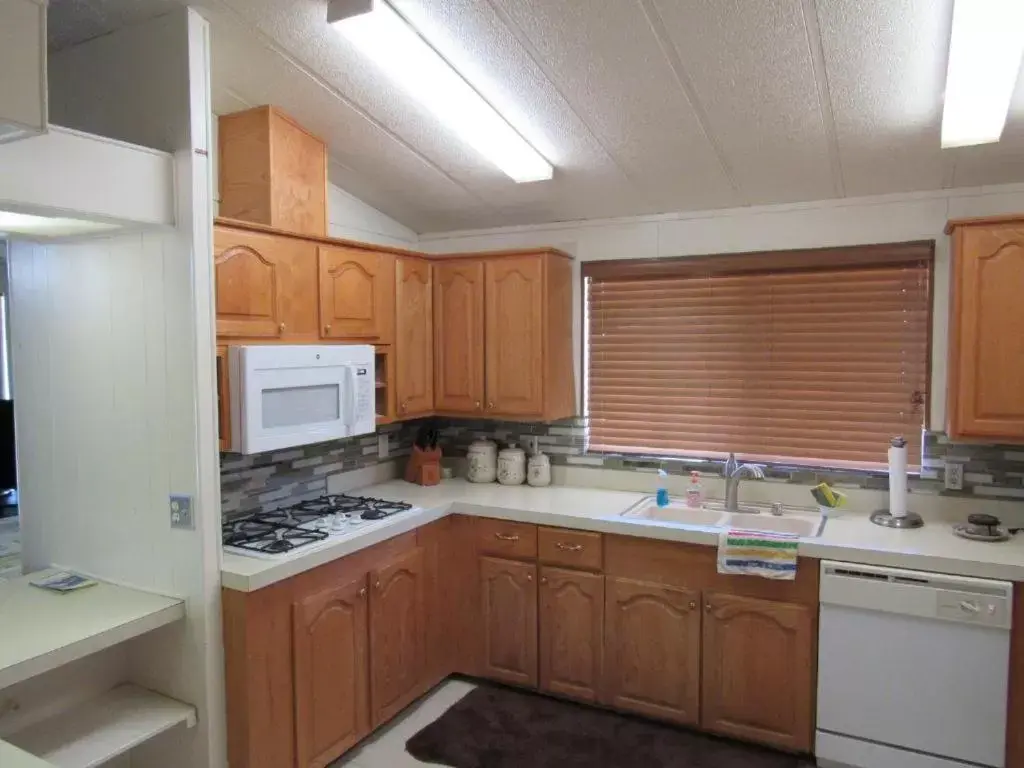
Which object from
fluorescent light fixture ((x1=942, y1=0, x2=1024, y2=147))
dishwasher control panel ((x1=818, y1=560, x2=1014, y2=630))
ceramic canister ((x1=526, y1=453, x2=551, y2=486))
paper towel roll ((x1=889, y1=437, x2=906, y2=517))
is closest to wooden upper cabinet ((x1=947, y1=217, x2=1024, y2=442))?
paper towel roll ((x1=889, y1=437, x2=906, y2=517))

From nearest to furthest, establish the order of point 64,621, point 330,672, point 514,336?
1. point 64,621
2. point 330,672
3. point 514,336

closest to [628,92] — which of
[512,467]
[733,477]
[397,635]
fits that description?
[733,477]

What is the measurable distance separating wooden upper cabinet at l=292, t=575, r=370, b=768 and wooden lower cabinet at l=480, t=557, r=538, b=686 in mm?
656

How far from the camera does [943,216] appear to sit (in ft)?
9.64

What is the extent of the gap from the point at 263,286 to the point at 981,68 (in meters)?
2.41

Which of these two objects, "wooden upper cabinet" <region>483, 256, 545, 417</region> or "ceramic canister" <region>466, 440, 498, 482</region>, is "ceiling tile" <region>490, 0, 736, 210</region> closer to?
"wooden upper cabinet" <region>483, 256, 545, 417</region>

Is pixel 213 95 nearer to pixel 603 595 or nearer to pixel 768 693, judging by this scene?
pixel 603 595

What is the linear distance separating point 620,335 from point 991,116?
68.3 inches

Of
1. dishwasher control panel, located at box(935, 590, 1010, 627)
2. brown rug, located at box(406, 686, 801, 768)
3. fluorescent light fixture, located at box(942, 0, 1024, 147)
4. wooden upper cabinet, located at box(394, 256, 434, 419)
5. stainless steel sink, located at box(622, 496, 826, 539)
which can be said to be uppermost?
fluorescent light fixture, located at box(942, 0, 1024, 147)

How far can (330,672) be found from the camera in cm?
261

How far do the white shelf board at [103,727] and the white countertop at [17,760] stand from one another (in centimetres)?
77

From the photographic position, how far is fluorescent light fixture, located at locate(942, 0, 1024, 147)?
1.92m

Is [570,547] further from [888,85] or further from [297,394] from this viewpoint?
[888,85]

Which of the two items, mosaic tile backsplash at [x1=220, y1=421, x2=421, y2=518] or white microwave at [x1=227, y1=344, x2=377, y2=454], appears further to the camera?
mosaic tile backsplash at [x1=220, y1=421, x2=421, y2=518]
